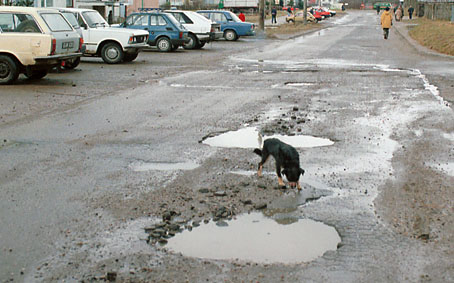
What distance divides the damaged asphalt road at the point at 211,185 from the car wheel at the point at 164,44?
13017mm

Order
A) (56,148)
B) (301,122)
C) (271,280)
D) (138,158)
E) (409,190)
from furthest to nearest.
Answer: (301,122), (56,148), (138,158), (409,190), (271,280)

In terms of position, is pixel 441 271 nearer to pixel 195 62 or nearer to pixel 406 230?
pixel 406 230

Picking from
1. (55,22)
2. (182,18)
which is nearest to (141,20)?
(182,18)

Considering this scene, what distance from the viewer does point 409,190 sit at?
6.46m

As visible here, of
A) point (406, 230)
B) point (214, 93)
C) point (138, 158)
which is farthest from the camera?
point (214, 93)

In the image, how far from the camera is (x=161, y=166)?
7379 millimetres

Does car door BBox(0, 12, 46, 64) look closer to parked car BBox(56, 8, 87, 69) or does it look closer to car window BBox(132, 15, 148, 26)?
parked car BBox(56, 8, 87, 69)

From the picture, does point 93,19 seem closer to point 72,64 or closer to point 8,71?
point 72,64

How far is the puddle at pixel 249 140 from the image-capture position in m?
8.50

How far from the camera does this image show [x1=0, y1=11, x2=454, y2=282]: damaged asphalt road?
4551 mm

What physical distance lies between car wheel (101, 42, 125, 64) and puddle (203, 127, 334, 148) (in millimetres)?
12292

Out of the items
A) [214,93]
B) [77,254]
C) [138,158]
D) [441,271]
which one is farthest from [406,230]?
[214,93]

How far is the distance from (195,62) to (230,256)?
1747 centimetres

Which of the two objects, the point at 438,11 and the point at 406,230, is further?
the point at 438,11
